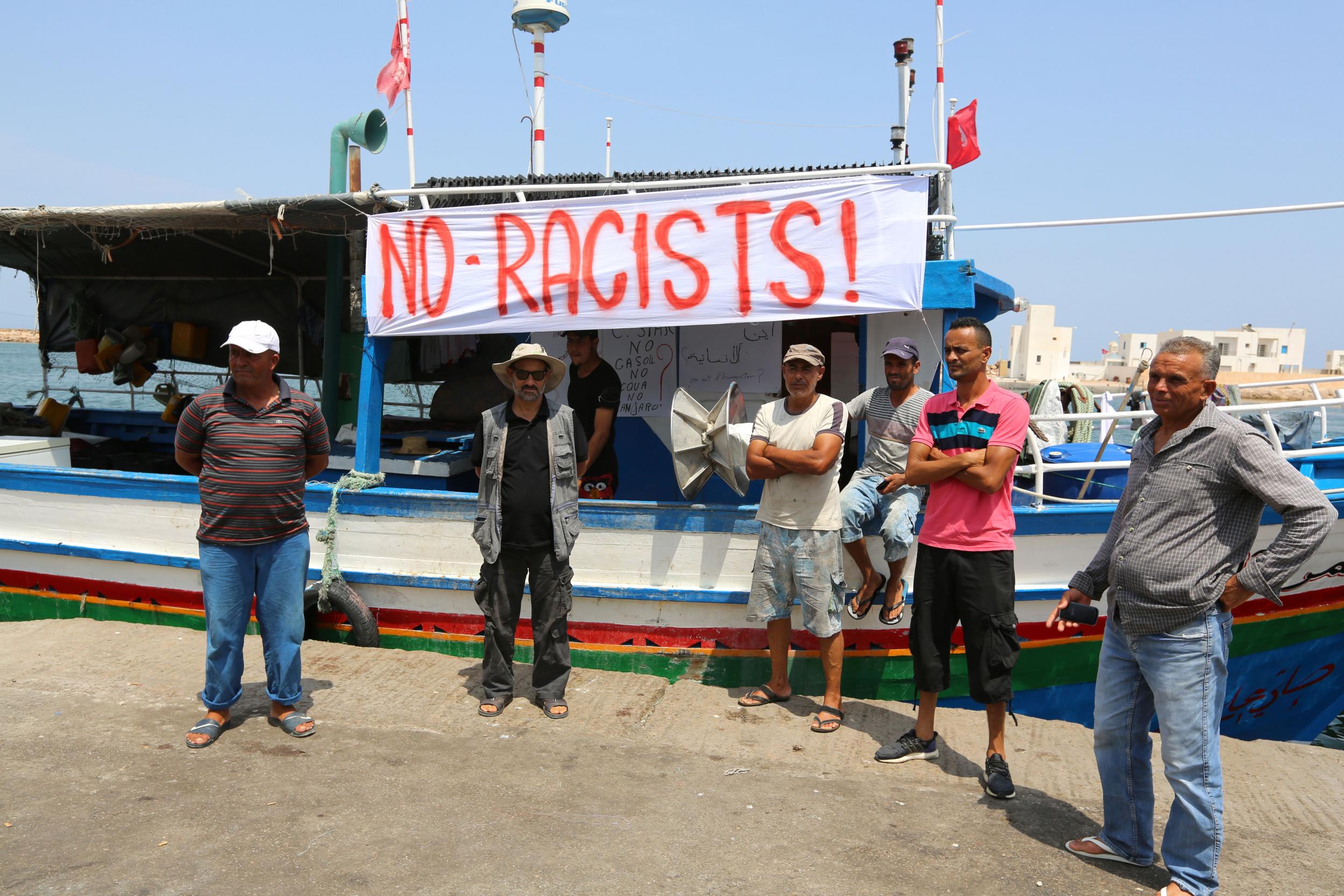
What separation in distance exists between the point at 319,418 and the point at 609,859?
2343mm

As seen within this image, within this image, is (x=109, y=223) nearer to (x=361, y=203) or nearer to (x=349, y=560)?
(x=361, y=203)

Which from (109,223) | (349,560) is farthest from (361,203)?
(349,560)

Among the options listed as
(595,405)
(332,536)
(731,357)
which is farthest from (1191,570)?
(332,536)

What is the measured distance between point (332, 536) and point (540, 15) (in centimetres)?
447

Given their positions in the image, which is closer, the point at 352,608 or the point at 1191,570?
the point at 1191,570

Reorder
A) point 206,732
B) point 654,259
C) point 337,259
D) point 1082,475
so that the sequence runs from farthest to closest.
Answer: point 337,259, point 1082,475, point 654,259, point 206,732

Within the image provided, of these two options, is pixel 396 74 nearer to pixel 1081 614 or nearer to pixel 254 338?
pixel 254 338

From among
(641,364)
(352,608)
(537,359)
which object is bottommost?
(352,608)

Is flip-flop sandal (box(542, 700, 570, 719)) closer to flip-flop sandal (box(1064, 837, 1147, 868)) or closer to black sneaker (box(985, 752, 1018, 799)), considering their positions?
black sneaker (box(985, 752, 1018, 799))

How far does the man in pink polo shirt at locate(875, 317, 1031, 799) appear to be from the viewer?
12.4ft

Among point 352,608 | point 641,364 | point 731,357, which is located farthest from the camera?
point 641,364

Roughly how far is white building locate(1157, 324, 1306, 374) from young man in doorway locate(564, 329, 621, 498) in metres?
97.4

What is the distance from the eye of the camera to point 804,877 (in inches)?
124

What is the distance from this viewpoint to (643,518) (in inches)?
209
